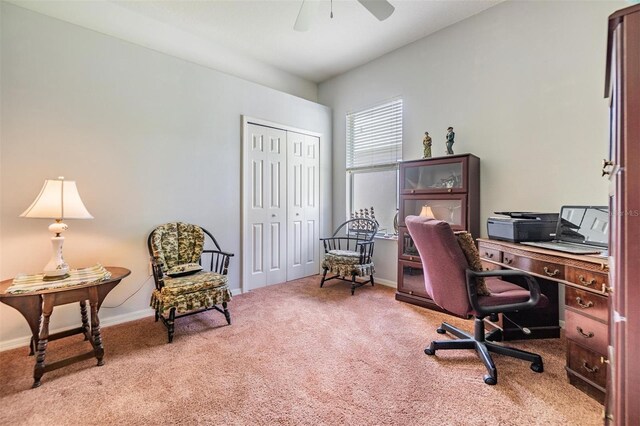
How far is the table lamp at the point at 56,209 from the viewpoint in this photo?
6.52ft

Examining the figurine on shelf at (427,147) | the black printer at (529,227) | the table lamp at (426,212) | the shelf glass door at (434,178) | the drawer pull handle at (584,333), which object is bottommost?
the drawer pull handle at (584,333)

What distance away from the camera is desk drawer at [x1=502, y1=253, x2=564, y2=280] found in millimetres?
1830

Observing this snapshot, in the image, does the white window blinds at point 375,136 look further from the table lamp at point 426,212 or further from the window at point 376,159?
the table lamp at point 426,212

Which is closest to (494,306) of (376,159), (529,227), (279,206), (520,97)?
(529,227)

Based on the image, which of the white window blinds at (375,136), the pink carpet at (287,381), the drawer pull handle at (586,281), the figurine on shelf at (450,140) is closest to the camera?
the pink carpet at (287,381)

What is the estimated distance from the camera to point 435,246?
1.88 m

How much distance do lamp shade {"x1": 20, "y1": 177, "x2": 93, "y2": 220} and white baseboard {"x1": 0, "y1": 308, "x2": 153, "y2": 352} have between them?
1.04m

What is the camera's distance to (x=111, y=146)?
2.65 metres

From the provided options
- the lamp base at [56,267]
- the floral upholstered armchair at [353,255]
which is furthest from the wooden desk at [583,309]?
the lamp base at [56,267]

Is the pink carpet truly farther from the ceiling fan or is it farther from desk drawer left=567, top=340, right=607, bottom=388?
the ceiling fan

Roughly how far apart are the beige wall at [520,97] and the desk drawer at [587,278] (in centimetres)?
100

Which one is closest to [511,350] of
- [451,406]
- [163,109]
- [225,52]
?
[451,406]

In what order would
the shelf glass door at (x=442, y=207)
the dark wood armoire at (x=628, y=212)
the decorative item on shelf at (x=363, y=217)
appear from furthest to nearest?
1. the decorative item on shelf at (x=363, y=217)
2. the shelf glass door at (x=442, y=207)
3. the dark wood armoire at (x=628, y=212)

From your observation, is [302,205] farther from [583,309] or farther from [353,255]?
[583,309]
